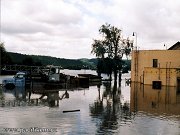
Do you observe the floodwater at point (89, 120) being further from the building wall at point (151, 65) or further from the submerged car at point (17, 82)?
the building wall at point (151, 65)

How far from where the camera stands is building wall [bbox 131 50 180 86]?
61.3 metres

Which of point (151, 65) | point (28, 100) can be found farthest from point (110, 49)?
point (28, 100)

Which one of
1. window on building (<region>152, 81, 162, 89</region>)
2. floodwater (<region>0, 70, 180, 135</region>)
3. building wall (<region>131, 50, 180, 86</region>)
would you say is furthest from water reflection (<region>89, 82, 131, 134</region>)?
building wall (<region>131, 50, 180, 86</region>)

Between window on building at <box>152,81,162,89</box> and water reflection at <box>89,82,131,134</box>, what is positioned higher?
window on building at <box>152,81,162,89</box>

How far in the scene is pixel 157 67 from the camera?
64938 millimetres

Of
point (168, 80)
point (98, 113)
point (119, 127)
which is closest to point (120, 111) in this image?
point (98, 113)

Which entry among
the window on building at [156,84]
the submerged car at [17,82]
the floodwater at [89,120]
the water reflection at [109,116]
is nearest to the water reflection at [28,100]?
the floodwater at [89,120]

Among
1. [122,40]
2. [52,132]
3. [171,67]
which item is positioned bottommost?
[52,132]

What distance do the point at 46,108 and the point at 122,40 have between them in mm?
54842

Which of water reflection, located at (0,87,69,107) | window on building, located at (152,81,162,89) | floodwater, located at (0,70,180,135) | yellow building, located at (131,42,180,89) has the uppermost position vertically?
yellow building, located at (131,42,180,89)

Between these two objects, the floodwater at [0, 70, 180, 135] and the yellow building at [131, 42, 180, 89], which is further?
the yellow building at [131, 42, 180, 89]

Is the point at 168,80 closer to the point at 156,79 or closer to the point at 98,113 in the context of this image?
the point at 156,79

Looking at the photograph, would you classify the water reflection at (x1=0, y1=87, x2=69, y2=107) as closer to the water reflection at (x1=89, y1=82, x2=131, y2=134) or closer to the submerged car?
the water reflection at (x1=89, y1=82, x2=131, y2=134)

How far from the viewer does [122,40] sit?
274 ft
